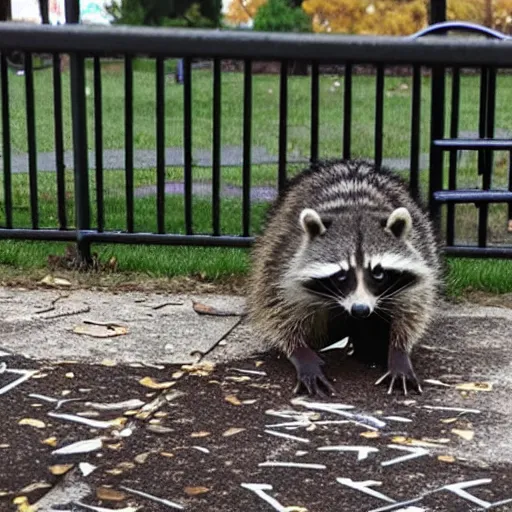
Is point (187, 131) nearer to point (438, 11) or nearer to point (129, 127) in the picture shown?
point (129, 127)

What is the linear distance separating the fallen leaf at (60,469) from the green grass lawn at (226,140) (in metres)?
2.69

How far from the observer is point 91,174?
719cm

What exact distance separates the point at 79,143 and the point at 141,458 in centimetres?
308

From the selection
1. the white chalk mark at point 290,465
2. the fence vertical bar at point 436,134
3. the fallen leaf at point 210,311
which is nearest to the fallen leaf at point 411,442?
the white chalk mark at point 290,465

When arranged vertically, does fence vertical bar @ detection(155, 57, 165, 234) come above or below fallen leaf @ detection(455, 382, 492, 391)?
above

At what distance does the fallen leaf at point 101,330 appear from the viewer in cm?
449

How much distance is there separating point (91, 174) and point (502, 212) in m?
2.89

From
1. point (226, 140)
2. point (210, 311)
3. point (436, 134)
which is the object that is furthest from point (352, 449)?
point (226, 140)

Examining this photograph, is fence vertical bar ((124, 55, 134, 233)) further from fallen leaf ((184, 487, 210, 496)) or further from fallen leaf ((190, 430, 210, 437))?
fallen leaf ((184, 487, 210, 496))

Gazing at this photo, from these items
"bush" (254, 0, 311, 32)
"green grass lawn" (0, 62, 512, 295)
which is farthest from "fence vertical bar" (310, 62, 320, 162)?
"green grass lawn" (0, 62, 512, 295)

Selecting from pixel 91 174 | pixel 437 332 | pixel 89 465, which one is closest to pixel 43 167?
pixel 91 174

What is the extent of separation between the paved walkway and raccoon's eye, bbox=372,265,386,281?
0.42 meters

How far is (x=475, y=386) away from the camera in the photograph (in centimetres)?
380

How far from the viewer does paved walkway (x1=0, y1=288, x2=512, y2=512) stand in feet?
9.09
